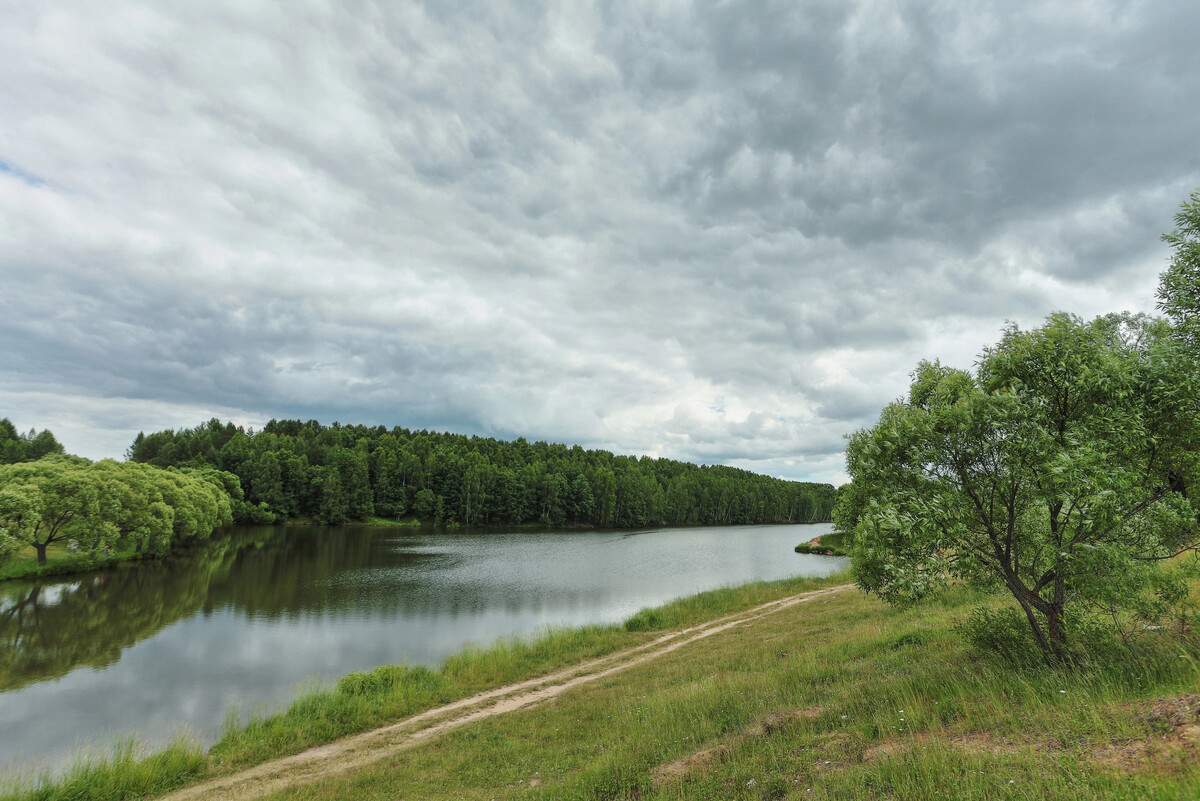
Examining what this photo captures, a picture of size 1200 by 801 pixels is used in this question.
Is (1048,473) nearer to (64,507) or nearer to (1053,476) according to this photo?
(1053,476)

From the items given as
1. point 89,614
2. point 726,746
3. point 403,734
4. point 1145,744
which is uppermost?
point 1145,744

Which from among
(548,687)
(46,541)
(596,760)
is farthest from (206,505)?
(596,760)

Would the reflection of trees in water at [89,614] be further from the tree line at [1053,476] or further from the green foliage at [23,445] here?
the green foliage at [23,445]

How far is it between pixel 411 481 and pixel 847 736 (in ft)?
459

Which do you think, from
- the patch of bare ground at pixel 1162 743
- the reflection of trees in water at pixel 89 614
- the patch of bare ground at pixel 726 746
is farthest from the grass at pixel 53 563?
the patch of bare ground at pixel 1162 743

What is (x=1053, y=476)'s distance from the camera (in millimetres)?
8695

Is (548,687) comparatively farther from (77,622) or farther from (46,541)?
(46,541)

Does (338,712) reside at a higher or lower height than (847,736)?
lower

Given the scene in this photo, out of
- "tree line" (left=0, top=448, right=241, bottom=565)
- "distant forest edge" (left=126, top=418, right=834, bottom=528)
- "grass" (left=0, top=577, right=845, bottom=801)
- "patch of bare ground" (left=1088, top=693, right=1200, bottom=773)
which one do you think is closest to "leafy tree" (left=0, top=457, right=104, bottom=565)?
"tree line" (left=0, top=448, right=241, bottom=565)

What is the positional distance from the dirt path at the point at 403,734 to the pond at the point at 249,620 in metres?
5.38

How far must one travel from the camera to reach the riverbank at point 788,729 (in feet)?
22.4

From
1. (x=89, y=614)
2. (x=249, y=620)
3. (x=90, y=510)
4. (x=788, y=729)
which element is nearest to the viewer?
(x=788, y=729)

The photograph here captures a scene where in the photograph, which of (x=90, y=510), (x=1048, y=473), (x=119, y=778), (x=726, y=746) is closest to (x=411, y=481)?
(x=90, y=510)

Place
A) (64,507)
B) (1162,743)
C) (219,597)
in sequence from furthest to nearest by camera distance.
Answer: (64,507), (219,597), (1162,743)
